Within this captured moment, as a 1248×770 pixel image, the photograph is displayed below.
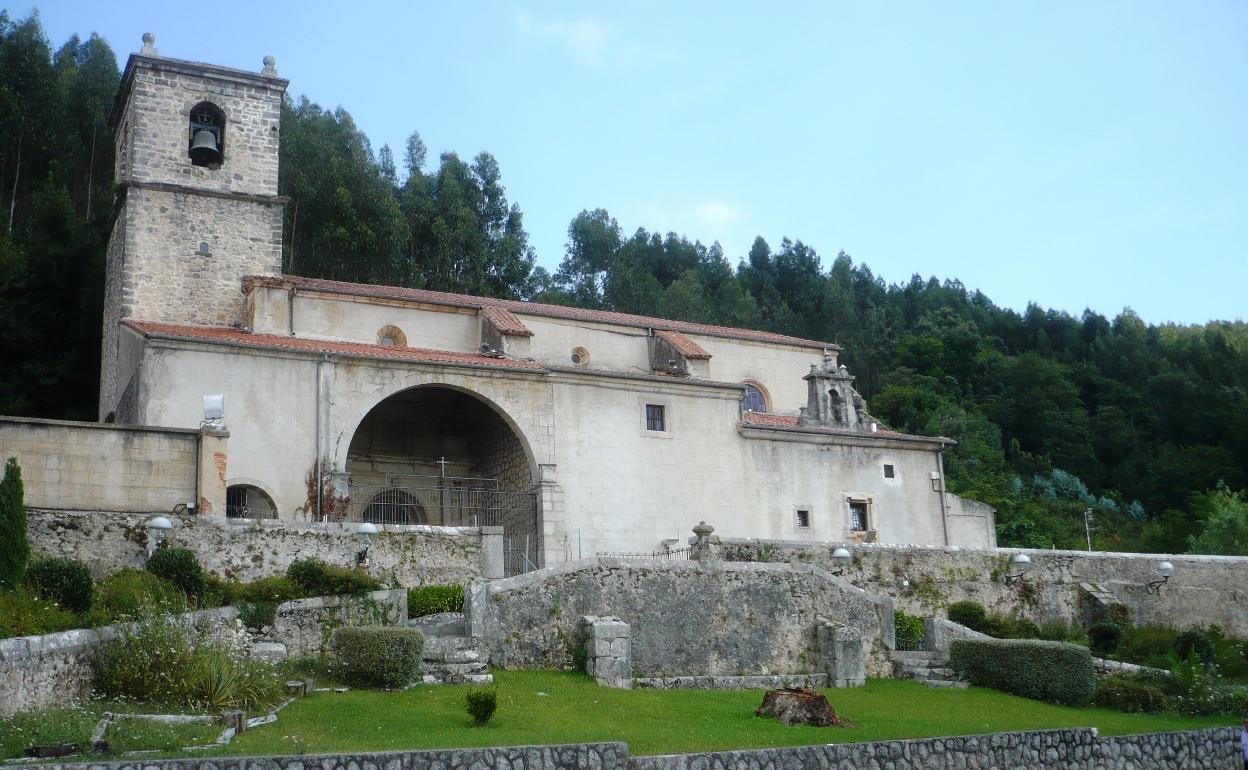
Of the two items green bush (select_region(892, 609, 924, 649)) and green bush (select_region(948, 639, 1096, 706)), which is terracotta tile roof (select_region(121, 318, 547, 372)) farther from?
green bush (select_region(948, 639, 1096, 706))

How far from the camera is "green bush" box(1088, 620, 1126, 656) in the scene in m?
28.9

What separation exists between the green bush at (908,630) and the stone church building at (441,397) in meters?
6.67

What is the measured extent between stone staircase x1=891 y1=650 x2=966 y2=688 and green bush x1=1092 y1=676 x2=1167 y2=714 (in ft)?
8.63

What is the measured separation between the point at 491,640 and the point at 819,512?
49.6 feet

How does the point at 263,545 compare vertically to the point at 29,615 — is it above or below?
above

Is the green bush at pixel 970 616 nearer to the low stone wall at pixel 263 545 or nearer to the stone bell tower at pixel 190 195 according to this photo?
the low stone wall at pixel 263 545

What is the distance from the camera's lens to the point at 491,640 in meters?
21.2

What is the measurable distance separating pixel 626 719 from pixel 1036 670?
9924 millimetres

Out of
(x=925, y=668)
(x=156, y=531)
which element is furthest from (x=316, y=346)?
(x=925, y=668)

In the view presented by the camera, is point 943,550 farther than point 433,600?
Yes

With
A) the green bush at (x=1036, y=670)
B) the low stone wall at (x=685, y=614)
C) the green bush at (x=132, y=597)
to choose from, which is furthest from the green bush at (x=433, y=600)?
the green bush at (x=1036, y=670)

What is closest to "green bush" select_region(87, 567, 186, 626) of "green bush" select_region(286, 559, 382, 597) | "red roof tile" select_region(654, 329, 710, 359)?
"green bush" select_region(286, 559, 382, 597)

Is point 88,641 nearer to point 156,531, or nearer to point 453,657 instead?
point 156,531

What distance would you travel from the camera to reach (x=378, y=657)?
18.8m
